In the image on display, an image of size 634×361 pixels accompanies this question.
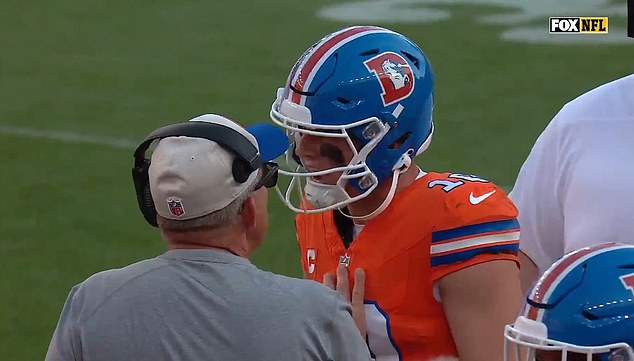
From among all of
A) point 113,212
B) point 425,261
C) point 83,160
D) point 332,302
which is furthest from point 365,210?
point 83,160

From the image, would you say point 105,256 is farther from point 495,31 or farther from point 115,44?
point 495,31

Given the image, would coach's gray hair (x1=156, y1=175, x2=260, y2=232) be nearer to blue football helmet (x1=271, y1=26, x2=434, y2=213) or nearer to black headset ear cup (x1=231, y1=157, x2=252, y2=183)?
black headset ear cup (x1=231, y1=157, x2=252, y2=183)

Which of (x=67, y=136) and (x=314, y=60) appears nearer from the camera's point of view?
(x=314, y=60)

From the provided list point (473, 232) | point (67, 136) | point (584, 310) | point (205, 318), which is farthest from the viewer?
point (67, 136)

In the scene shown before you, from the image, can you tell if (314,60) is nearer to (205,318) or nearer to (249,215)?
(249,215)

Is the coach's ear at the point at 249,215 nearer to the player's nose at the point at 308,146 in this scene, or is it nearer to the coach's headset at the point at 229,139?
the coach's headset at the point at 229,139

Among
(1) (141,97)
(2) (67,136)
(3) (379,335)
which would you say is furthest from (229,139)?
(1) (141,97)

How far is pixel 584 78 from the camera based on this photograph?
7.50m

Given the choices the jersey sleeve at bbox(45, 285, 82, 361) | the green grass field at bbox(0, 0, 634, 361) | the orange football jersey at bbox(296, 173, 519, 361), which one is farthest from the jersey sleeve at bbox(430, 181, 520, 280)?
the green grass field at bbox(0, 0, 634, 361)

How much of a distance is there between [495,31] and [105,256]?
4182 millimetres

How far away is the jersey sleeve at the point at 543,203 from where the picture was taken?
2508 millimetres

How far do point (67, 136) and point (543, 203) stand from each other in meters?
4.97

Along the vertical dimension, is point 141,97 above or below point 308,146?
below

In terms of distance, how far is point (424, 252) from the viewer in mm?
2473
